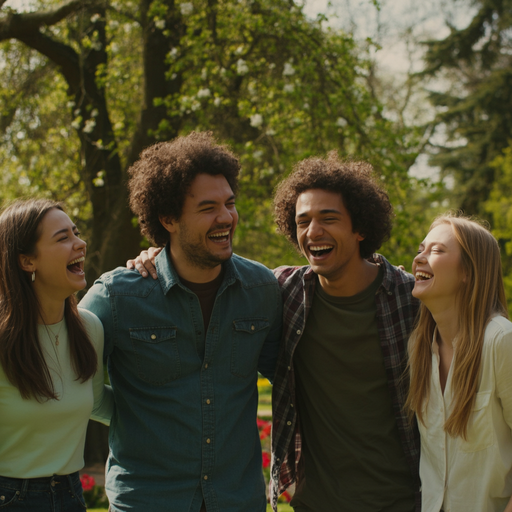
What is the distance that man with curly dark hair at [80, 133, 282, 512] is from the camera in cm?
297

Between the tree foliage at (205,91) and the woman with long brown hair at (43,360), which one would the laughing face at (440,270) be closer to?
the woman with long brown hair at (43,360)

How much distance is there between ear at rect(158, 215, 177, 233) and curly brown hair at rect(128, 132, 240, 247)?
0.07 ft

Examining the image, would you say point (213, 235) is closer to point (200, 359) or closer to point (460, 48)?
point (200, 359)

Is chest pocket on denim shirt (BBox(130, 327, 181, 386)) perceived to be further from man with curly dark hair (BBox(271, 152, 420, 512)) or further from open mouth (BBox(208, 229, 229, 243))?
man with curly dark hair (BBox(271, 152, 420, 512))

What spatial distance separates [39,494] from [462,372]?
1991mm

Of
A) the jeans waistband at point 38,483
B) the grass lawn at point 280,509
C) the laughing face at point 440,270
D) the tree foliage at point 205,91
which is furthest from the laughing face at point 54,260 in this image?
the tree foliage at point 205,91

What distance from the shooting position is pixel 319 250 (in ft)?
11.2

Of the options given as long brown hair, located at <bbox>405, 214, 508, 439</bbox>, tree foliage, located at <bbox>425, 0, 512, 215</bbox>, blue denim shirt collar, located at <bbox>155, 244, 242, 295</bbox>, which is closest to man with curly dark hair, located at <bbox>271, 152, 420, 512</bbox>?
long brown hair, located at <bbox>405, 214, 508, 439</bbox>

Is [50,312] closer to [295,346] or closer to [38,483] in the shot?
[38,483]

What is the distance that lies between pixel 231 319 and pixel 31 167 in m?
7.00

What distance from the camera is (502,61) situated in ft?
59.8

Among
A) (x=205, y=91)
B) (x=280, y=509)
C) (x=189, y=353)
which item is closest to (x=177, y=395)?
(x=189, y=353)

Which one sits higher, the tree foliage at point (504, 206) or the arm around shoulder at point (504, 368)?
the tree foliage at point (504, 206)

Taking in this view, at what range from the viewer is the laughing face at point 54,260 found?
2867 mm
